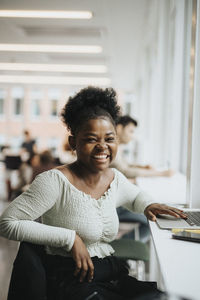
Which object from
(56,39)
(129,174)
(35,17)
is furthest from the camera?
(56,39)

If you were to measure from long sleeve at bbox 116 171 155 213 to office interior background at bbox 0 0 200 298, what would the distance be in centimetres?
45

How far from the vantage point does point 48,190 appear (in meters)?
1.18

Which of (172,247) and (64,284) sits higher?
(172,247)

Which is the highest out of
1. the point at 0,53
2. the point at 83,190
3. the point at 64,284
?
the point at 0,53

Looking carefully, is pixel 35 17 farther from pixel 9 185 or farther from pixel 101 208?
pixel 101 208

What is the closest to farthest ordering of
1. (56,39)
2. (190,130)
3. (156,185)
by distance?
(190,130) < (156,185) < (56,39)

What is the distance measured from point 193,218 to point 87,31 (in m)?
4.75

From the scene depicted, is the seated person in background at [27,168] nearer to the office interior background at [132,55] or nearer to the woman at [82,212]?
the office interior background at [132,55]

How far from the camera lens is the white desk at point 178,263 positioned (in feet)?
2.60

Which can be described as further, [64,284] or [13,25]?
[13,25]

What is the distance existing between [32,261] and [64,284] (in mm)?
→ 142

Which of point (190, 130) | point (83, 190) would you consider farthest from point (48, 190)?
point (190, 130)

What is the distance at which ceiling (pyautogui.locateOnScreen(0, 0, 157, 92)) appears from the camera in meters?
4.48

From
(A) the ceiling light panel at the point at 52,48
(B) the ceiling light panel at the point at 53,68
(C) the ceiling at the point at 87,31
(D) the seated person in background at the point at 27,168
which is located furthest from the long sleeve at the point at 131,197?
(B) the ceiling light panel at the point at 53,68
